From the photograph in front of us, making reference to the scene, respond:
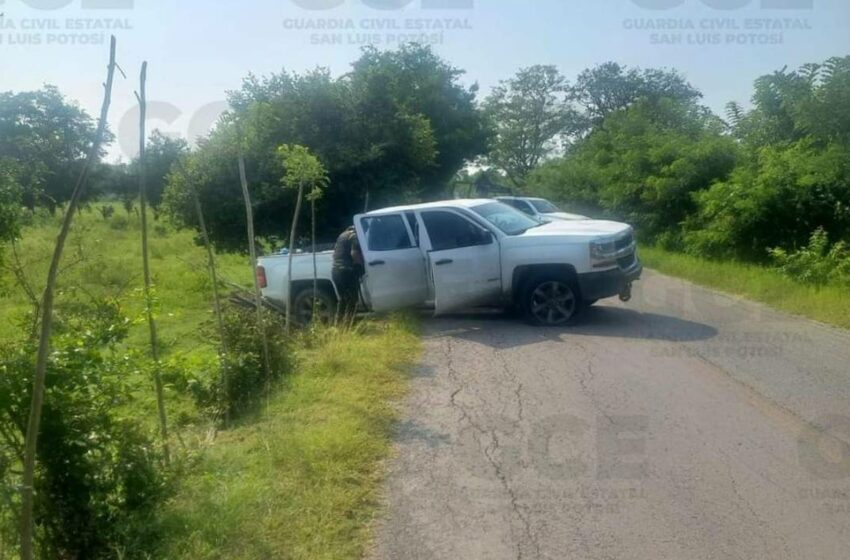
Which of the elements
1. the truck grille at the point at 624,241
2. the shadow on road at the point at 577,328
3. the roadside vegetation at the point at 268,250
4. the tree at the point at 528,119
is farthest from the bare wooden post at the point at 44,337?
the tree at the point at 528,119

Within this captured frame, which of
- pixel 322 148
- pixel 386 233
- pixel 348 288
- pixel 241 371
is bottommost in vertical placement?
pixel 241 371

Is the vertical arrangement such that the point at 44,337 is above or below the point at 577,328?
above

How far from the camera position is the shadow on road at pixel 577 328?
9688mm

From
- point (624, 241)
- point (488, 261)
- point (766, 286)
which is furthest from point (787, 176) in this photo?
point (488, 261)

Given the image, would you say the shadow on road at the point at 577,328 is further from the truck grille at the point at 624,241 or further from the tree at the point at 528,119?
the tree at the point at 528,119

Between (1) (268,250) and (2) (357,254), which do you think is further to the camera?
(1) (268,250)

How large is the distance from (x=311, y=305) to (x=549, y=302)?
3583mm

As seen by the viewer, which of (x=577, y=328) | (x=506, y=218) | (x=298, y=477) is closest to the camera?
(x=298, y=477)

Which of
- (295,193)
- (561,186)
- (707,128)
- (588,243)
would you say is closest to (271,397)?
(588,243)

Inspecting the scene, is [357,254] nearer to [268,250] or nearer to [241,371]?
[241,371]

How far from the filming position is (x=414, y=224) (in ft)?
36.2

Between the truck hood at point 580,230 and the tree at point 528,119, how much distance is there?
4104 centimetres

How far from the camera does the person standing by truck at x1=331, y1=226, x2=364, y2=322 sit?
37.1 feet

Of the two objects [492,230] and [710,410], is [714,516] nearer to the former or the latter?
[710,410]
